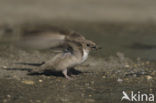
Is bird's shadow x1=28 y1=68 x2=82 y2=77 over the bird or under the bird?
under

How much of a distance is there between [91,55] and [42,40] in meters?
2.74

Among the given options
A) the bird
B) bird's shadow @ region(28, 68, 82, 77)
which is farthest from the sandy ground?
the bird

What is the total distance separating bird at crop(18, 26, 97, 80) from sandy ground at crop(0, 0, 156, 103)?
0.28 m

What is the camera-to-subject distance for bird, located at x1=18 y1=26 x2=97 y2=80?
6.99m

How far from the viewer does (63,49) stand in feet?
24.5

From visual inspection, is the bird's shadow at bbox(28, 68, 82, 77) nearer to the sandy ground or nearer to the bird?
the sandy ground

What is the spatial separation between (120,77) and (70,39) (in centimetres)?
133

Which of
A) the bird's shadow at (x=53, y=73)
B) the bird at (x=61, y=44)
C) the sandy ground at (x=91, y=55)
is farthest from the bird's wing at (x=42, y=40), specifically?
the bird's shadow at (x=53, y=73)

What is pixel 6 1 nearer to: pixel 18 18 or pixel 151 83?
pixel 18 18

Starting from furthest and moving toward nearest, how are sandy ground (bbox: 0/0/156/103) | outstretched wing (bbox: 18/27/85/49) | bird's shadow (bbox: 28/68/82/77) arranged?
bird's shadow (bbox: 28/68/82/77), outstretched wing (bbox: 18/27/85/49), sandy ground (bbox: 0/0/156/103)

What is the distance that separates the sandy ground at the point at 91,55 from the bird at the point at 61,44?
0.28 metres

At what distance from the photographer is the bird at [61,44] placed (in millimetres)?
6992

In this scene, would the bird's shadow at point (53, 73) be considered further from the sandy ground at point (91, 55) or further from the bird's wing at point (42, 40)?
the bird's wing at point (42, 40)

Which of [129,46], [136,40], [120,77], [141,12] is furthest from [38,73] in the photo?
[141,12]
